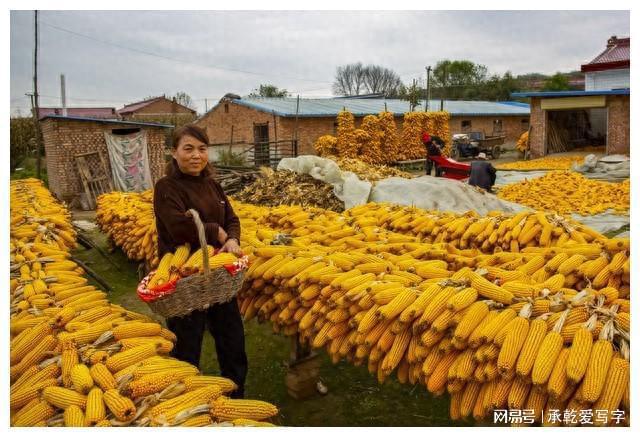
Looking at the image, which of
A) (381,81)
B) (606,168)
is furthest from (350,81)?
(606,168)

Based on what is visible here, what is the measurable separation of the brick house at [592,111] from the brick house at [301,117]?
20.9 ft

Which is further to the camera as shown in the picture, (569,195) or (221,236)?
(569,195)

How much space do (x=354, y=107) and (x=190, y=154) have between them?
2453 centimetres

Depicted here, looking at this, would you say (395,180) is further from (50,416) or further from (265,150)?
(265,150)

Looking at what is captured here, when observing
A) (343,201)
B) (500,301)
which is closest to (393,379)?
(500,301)

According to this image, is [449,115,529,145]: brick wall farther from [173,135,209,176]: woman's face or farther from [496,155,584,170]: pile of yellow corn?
[173,135,209,176]: woman's face

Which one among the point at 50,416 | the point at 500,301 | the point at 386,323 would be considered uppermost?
the point at 500,301

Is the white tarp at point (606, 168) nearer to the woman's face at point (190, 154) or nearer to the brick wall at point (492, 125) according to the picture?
the brick wall at point (492, 125)

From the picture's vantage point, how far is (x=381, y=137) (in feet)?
79.5

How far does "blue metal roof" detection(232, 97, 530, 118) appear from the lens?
958 inches

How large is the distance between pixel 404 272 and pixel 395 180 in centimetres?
677

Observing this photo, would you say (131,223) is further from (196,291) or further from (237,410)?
(237,410)

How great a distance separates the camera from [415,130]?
83.9ft

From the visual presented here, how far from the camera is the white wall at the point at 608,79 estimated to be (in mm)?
24828
